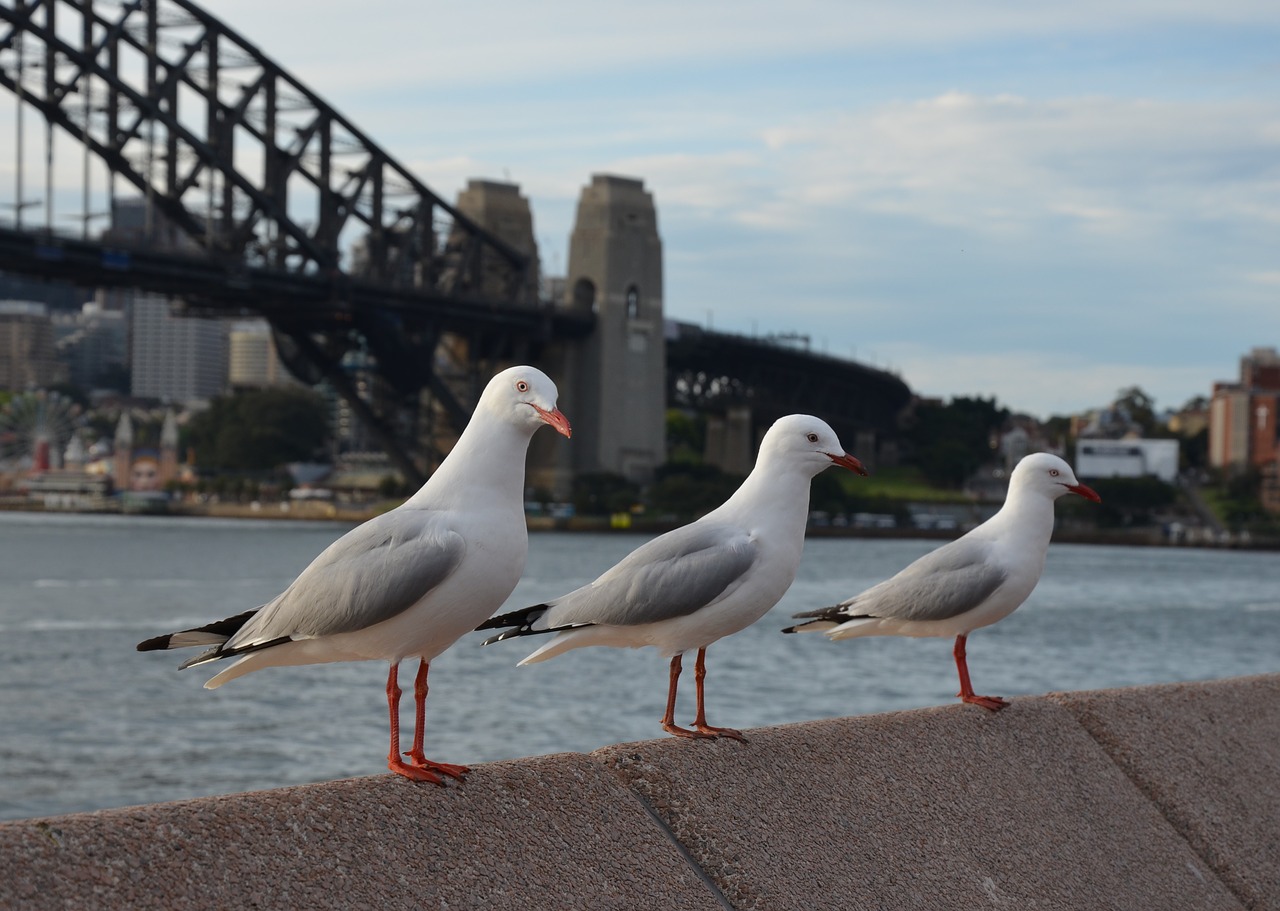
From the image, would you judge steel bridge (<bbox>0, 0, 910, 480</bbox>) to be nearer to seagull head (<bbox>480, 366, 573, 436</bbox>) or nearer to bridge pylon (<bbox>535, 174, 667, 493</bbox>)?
bridge pylon (<bbox>535, 174, 667, 493</bbox>)

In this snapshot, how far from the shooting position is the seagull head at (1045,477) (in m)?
4.29

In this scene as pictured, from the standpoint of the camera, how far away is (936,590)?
4082 millimetres

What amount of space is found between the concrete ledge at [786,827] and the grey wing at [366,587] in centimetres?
31

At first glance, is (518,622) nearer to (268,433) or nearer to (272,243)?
(272,243)

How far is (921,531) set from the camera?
293 feet

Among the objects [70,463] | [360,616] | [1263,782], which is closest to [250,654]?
[360,616]

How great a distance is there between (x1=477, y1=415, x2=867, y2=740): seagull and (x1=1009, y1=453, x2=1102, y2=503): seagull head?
Answer: 0.85 metres

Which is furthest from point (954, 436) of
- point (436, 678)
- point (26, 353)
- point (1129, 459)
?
point (26, 353)

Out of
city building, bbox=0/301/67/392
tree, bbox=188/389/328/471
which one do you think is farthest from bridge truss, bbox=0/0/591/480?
city building, bbox=0/301/67/392

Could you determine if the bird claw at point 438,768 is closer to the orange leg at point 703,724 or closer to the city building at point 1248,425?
the orange leg at point 703,724

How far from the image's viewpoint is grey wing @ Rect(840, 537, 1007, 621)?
4.07 m

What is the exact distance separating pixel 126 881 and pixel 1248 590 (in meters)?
57.6

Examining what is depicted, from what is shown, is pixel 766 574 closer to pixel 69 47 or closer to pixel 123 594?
pixel 123 594

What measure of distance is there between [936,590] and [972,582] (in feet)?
0.30
